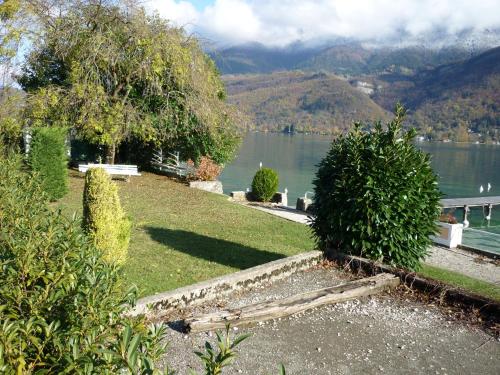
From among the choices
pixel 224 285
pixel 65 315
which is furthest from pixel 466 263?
pixel 65 315

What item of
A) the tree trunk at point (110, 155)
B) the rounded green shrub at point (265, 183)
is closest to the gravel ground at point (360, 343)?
the rounded green shrub at point (265, 183)

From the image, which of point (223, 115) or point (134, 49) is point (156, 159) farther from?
point (134, 49)

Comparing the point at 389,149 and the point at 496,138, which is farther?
the point at 496,138

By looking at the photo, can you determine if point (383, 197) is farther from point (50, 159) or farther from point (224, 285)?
point (50, 159)

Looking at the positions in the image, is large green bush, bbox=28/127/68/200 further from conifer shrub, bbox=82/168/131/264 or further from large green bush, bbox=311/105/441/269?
large green bush, bbox=311/105/441/269

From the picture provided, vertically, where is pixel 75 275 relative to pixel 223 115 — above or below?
below

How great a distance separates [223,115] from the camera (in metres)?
21.8

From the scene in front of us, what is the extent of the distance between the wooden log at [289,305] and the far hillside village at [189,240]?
0.02 m

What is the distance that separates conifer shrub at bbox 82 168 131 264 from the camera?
22.2 feet

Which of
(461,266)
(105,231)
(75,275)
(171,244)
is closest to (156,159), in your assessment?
(171,244)

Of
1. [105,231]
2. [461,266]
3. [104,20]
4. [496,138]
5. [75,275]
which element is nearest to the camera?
[75,275]

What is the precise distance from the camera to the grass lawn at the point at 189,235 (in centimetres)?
809

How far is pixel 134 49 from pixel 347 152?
44.5 ft

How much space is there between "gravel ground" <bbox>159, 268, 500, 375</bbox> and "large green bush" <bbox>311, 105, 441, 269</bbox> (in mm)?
1379
